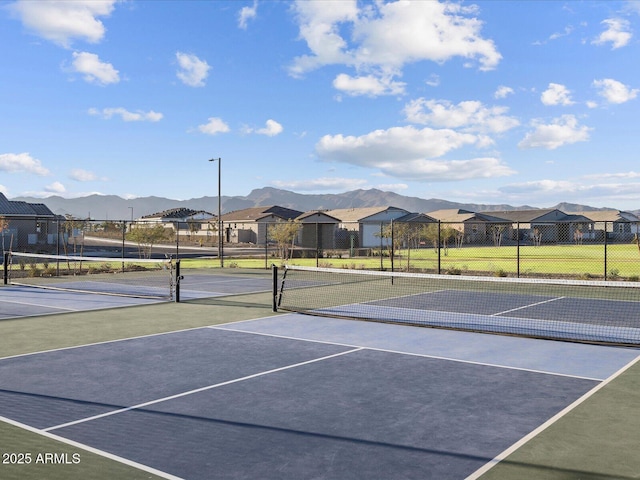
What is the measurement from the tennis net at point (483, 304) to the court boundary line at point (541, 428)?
3.04 m

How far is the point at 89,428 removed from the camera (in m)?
6.36

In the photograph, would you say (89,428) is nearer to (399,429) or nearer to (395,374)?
(399,429)

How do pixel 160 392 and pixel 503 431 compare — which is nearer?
pixel 503 431

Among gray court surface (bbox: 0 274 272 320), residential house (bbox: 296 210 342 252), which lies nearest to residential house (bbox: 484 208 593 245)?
residential house (bbox: 296 210 342 252)

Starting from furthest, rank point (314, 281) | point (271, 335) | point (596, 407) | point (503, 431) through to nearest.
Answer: point (314, 281)
point (271, 335)
point (596, 407)
point (503, 431)

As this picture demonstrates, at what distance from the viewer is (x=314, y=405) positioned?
7.18 metres

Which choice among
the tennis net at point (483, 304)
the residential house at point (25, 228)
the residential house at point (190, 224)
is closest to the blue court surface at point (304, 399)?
the tennis net at point (483, 304)

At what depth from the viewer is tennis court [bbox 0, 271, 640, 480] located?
5.45 m

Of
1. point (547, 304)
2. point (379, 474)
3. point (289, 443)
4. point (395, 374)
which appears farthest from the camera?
point (547, 304)

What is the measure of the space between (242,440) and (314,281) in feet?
61.3

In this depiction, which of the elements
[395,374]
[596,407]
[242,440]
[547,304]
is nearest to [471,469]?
[242,440]

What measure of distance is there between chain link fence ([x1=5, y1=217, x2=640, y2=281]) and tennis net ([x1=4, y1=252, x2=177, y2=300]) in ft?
4.46

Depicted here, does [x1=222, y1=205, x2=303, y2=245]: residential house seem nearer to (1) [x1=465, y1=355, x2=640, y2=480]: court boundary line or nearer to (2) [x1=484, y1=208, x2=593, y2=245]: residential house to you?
(2) [x1=484, y1=208, x2=593, y2=245]: residential house

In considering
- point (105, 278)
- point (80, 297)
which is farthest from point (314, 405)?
point (105, 278)
